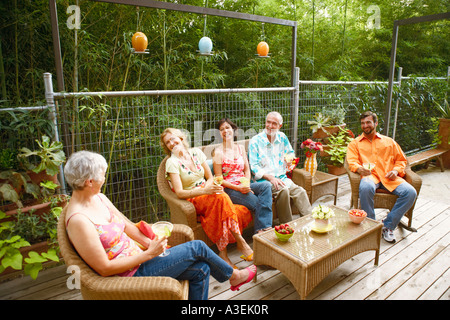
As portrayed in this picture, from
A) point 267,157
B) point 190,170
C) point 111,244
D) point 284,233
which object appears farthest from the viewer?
point 267,157

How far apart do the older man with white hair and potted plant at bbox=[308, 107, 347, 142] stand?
3.37 feet

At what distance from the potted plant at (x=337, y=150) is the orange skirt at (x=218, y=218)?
2167mm

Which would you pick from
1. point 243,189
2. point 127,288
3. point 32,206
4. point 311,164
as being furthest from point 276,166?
point 32,206

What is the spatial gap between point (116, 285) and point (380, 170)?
9.29 feet

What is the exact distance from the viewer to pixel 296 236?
7.47 ft

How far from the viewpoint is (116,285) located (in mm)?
1433

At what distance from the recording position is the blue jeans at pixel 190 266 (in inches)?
66.1

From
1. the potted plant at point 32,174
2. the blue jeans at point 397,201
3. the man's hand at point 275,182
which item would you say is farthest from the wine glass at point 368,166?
the potted plant at point 32,174

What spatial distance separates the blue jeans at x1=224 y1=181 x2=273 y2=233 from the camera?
270cm

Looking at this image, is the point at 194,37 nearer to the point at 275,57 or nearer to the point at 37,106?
the point at 275,57

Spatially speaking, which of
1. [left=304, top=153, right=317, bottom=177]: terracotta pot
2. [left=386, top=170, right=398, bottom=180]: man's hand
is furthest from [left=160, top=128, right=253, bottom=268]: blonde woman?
[left=386, top=170, right=398, bottom=180]: man's hand

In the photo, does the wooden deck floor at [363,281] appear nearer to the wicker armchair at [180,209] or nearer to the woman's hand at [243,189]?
the wicker armchair at [180,209]

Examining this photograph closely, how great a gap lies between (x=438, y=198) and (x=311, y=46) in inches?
134

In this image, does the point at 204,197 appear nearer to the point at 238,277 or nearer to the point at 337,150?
the point at 238,277
